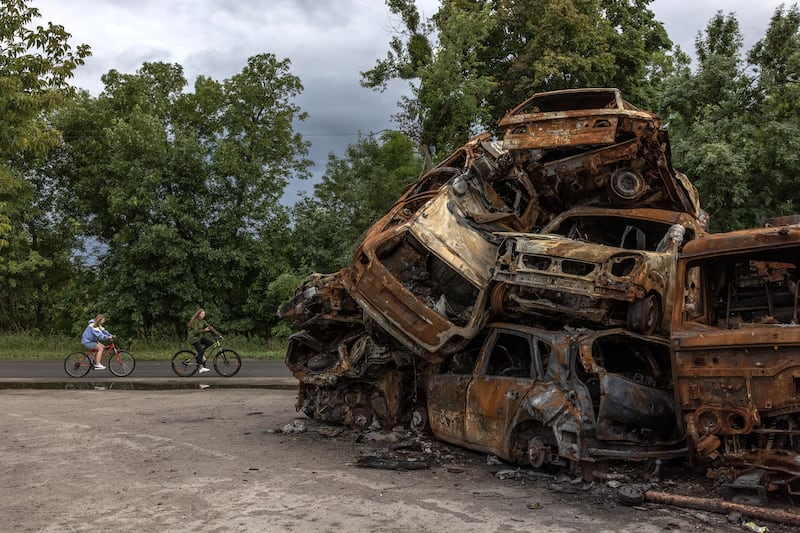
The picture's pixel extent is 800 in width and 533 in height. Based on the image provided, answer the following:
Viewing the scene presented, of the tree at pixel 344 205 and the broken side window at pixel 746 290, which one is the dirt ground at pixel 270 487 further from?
the tree at pixel 344 205

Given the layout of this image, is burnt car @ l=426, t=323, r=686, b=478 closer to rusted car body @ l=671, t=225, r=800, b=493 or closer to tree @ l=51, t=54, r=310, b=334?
rusted car body @ l=671, t=225, r=800, b=493

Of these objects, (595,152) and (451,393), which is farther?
(595,152)

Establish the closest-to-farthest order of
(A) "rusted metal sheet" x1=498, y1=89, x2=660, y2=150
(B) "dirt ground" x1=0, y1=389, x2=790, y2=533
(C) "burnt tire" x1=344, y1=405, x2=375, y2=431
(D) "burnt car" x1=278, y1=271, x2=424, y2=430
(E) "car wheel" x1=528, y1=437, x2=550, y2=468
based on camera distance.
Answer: (B) "dirt ground" x1=0, y1=389, x2=790, y2=533, (E) "car wheel" x1=528, y1=437, x2=550, y2=468, (A) "rusted metal sheet" x1=498, y1=89, x2=660, y2=150, (D) "burnt car" x1=278, y1=271, x2=424, y2=430, (C) "burnt tire" x1=344, y1=405, x2=375, y2=431

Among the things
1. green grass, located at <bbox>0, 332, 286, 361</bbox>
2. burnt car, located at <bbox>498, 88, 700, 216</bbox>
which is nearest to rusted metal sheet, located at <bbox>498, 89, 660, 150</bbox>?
burnt car, located at <bbox>498, 88, 700, 216</bbox>

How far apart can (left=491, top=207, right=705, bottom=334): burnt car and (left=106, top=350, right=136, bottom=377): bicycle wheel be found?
1227 centimetres

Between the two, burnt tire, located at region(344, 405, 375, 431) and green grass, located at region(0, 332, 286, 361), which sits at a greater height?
green grass, located at region(0, 332, 286, 361)

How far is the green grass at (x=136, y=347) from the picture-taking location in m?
22.3

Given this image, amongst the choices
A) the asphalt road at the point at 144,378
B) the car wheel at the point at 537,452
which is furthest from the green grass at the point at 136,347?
the car wheel at the point at 537,452

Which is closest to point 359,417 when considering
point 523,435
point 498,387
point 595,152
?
point 498,387

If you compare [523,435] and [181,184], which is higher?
[181,184]

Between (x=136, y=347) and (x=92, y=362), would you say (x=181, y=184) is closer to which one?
(x=136, y=347)

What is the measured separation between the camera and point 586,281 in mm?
6352

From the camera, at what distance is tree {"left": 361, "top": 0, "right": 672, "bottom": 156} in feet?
77.3

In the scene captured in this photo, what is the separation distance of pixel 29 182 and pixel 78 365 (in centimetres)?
1396
